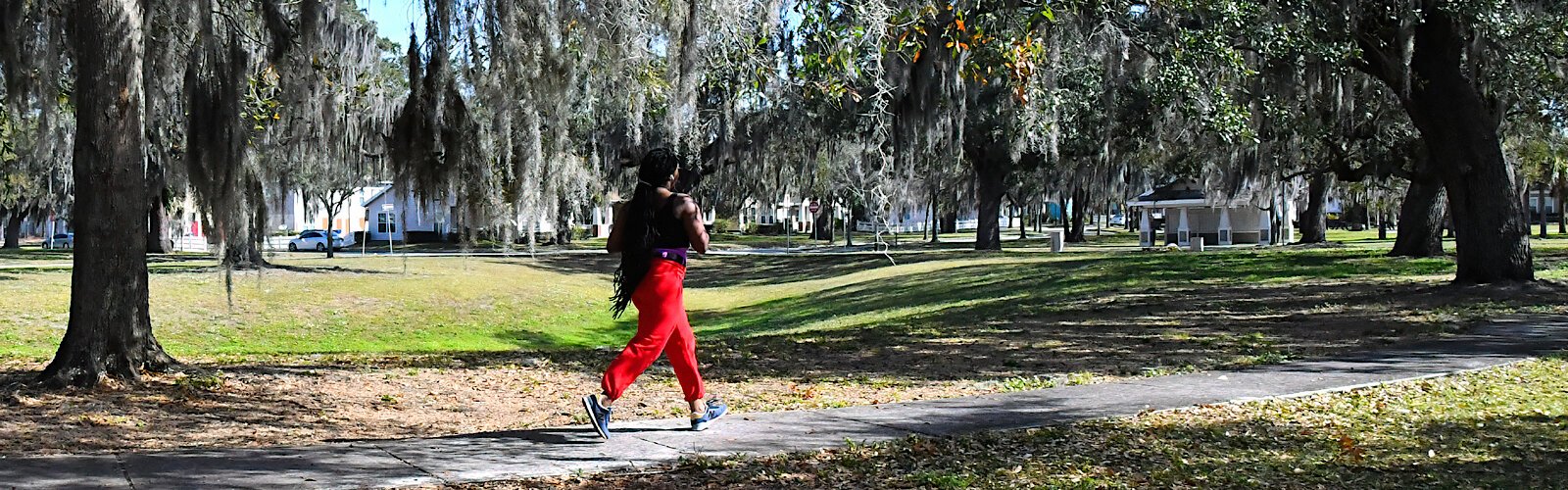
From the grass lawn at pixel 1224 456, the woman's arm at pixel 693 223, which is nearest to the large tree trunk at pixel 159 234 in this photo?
the woman's arm at pixel 693 223

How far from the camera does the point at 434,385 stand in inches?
366

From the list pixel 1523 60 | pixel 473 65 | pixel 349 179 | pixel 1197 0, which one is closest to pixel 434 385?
pixel 473 65

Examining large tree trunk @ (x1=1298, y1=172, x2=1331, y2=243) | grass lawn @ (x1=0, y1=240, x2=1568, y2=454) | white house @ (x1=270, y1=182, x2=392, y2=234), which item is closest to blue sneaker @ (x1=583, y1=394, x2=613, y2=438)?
grass lawn @ (x1=0, y1=240, x2=1568, y2=454)

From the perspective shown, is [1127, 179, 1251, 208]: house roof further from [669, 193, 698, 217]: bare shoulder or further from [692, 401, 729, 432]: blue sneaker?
[669, 193, 698, 217]: bare shoulder

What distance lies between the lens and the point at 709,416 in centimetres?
701

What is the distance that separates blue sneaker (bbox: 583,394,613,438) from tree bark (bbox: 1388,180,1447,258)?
21.4m

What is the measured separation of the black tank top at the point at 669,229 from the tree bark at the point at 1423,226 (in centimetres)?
2108

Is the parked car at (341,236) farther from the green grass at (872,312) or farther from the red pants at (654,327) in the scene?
the red pants at (654,327)

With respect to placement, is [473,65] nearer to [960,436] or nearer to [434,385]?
[434,385]

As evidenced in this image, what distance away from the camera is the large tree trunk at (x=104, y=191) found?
838 centimetres

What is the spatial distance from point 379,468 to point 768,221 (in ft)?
356

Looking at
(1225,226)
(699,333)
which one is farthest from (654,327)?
(1225,226)

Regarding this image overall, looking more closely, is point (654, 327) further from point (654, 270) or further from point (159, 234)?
point (159, 234)

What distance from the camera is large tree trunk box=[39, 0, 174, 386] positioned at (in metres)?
8.38
